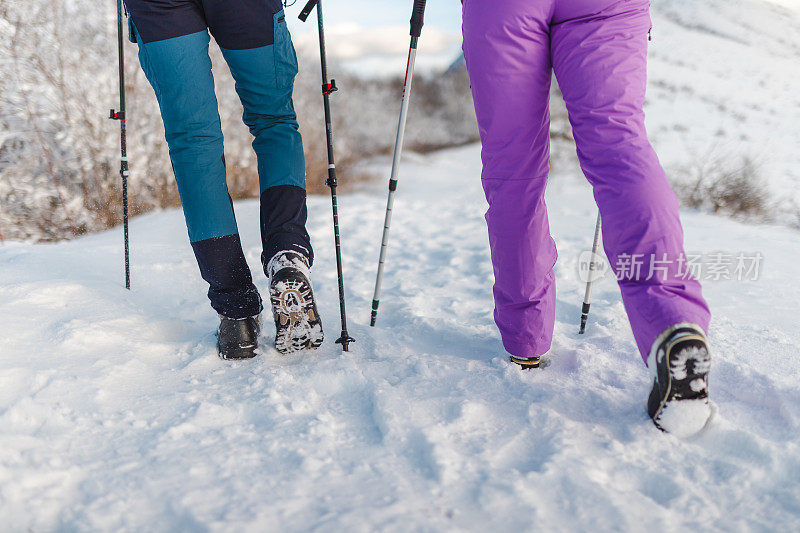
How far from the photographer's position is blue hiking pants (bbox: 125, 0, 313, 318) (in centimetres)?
154

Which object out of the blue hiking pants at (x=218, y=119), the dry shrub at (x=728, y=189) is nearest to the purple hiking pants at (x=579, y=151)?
the blue hiking pants at (x=218, y=119)

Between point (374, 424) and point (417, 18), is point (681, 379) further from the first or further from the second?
point (417, 18)

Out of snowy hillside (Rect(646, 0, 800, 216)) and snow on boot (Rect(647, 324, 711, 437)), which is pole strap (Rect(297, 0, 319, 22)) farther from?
snowy hillside (Rect(646, 0, 800, 216))

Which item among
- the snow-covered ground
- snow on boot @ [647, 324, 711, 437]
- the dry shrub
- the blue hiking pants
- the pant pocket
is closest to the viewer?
the snow-covered ground

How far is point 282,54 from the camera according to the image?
65.2 inches

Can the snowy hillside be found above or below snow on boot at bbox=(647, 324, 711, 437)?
above

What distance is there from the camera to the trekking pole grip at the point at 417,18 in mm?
1721

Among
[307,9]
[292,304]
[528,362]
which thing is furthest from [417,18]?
[528,362]

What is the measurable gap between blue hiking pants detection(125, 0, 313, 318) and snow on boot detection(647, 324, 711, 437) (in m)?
1.06

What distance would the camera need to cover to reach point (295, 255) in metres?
1.66

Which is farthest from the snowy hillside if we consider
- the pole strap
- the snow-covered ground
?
the pole strap

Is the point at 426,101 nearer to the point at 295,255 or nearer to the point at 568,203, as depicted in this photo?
the point at 568,203

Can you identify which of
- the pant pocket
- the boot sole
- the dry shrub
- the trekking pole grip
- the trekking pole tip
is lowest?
the trekking pole tip

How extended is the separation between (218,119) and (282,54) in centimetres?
29
